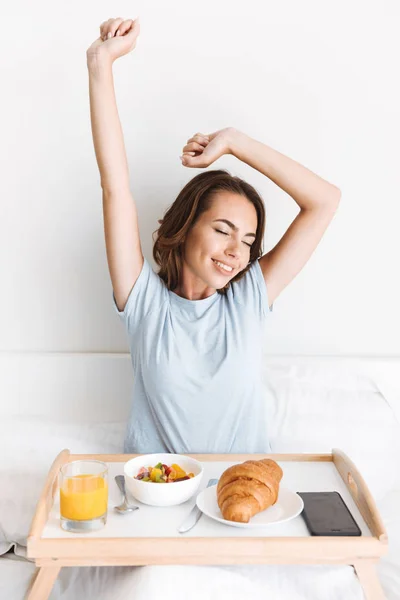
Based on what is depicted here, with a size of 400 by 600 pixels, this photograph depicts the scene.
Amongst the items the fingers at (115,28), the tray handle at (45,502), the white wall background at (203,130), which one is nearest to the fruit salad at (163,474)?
the tray handle at (45,502)

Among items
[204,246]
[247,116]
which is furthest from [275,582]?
[247,116]

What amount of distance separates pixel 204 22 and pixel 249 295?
2.43 feet

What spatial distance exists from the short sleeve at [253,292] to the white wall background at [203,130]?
0.30m

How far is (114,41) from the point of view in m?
1.33

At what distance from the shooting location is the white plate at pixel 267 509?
1001 millimetres

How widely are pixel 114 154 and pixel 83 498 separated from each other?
26.3 inches

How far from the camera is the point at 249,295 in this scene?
150 centimetres

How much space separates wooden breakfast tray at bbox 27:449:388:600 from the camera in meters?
0.94

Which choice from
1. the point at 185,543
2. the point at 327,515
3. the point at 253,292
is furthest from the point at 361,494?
the point at 253,292

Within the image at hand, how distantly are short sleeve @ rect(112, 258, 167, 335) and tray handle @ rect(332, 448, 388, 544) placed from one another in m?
0.47

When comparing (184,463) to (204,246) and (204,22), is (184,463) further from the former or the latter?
(204,22)

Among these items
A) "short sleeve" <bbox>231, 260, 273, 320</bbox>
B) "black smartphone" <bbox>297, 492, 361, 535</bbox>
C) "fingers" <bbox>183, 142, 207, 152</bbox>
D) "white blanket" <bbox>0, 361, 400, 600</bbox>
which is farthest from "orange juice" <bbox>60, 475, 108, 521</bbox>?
"fingers" <bbox>183, 142, 207, 152</bbox>

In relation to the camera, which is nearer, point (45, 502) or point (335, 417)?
point (45, 502)

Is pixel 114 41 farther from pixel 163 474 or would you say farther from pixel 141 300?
pixel 163 474
